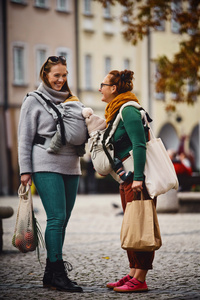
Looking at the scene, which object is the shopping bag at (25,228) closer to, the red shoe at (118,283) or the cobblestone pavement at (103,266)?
the cobblestone pavement at (103,266)

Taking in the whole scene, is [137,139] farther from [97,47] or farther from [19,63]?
[97,47]

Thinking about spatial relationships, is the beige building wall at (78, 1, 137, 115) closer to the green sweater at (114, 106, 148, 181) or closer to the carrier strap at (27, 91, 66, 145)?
the carrier strap at (27, 91, 66, 145)

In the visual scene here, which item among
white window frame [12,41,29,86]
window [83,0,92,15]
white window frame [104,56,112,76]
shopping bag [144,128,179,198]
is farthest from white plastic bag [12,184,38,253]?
white window frame [104,56,112,76]

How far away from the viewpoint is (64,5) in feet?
109

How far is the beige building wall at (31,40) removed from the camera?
30297mm

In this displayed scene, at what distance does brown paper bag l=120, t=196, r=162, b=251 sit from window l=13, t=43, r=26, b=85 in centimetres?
2610

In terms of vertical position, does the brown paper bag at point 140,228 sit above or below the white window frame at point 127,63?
below

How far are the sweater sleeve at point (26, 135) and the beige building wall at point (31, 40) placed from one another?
23348 millimetres

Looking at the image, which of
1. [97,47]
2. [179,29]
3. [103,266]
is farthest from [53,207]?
[97,47]

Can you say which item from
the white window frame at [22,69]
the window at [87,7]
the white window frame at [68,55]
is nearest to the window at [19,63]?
the white window frame at [22,69]

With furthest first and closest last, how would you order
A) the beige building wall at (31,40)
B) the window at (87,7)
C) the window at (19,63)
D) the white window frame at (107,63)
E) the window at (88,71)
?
1. the white window frame at (107,63)
2. the window at (88,71)
3. the window at (87,7)
4. the window at (19,63)
5. the beige building wall at (31,40)

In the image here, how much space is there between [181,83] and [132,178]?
11473mm

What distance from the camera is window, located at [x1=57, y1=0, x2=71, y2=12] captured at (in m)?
32.9

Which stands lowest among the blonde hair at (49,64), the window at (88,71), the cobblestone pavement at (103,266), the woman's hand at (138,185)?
the cobblestone pavement at (103,266)
